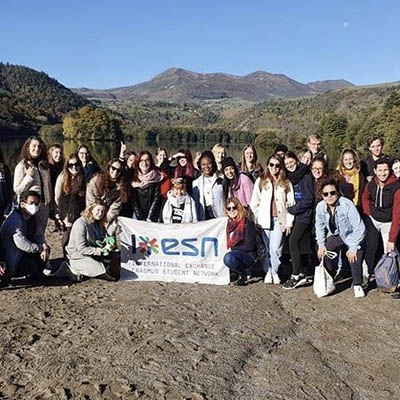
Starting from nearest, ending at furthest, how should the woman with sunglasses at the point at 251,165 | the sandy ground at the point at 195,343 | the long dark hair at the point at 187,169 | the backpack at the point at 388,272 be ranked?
the sandy ground at the point at 195,343, the backpack at the point at 388,272, the woman with sunglasses at the point at 251,165, the long dark hair at the point at 187,169

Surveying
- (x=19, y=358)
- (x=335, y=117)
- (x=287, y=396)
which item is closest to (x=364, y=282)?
(x=287, y=396)

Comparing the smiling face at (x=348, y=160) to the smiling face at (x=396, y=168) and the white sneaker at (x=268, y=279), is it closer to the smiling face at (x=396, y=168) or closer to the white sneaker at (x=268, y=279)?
the smiling face at (x=396, y=168)

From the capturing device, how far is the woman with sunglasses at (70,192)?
26.0 ft

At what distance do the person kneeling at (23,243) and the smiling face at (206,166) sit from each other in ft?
8.59

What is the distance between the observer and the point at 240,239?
721cm

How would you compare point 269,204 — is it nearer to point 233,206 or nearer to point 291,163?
point 233,206

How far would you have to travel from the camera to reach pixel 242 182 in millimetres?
7719

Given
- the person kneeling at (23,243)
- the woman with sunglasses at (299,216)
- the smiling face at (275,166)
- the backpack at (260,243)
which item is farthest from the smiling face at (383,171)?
the person kneeling at (23,243)

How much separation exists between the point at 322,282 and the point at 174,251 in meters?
2.32

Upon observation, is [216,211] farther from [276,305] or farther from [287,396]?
[287,396]

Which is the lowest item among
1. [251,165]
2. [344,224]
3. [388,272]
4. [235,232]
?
[388,272]

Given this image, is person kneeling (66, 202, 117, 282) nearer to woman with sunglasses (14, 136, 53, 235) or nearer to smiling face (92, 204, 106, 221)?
smiling face (92, 204, 106, 221)

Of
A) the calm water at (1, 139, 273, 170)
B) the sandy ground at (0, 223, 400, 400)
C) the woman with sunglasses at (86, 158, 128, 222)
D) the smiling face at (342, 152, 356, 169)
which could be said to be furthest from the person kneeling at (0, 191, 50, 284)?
the calm water at (1, 139, 273, 170)

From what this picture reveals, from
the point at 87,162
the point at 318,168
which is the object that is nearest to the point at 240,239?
the point at 318,168
